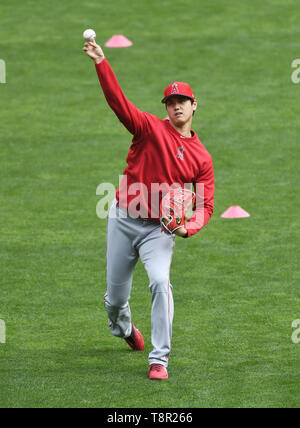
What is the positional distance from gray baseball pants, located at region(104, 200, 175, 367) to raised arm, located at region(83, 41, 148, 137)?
76 centimetres

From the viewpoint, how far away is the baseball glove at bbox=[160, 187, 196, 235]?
7.50 meters

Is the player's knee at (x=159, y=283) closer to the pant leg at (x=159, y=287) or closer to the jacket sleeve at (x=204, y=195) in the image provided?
the pant leg at (x=159, y=287)

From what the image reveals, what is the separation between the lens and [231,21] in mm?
18625

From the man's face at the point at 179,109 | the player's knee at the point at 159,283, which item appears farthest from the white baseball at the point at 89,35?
the player's knee at the point at 159,283

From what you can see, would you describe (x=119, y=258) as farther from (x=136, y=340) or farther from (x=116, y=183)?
(x=116, y=183)

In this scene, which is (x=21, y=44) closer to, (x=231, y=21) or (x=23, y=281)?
(x=231, y=21)

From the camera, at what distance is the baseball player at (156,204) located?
25.1 ft

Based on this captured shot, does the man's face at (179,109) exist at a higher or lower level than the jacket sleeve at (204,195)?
higher

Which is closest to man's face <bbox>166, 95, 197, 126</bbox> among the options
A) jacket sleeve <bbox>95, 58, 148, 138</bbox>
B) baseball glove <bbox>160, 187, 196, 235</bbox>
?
jacket sleeve <bbox>95, 58, 148, 138</bbox>

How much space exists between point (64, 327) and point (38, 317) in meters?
0.37

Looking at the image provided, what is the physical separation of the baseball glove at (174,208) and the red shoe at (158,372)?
3.36 feet

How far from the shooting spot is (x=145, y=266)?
7770 mm

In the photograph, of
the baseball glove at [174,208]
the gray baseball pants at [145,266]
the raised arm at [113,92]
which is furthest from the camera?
the gray baseball pants at [145,266]
